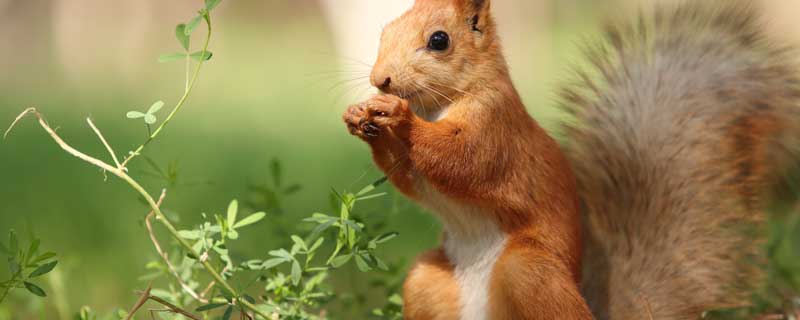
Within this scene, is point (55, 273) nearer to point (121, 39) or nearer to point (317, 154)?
point (317, 154)

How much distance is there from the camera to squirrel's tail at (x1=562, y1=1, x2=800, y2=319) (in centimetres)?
163

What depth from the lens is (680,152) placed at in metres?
1.68

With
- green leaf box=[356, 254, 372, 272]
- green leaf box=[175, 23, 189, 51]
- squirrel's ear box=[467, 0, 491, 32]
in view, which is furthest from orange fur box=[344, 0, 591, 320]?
green leaf box=[175, 23, 189, 51]

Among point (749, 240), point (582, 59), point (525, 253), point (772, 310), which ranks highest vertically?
point (582, 59)

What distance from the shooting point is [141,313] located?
6.15 ft

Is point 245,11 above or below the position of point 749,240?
above

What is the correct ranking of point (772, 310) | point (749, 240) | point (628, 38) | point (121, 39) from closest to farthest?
point (749, 240) → point (628, 38) → point (772, 310) → point (121, 39)

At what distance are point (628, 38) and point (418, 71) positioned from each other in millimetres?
603

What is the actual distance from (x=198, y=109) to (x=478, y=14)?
3.94 meters

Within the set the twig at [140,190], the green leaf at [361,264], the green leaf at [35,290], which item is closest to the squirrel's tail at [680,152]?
the green leaf at [361,264]

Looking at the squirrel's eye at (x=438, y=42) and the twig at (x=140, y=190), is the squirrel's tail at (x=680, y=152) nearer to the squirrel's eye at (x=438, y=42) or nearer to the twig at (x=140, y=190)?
the squirrel's eye at (x=438, y=42)

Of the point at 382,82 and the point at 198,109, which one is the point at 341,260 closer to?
the point at 382,82

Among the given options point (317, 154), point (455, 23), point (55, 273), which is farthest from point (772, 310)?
point (317, 154)

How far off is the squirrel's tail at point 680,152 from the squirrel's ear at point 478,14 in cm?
38
